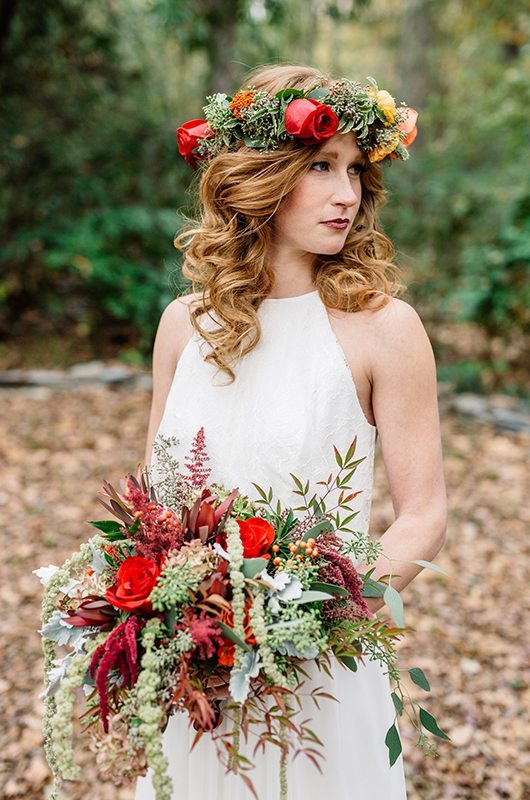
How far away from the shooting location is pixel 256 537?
1383 millimetres

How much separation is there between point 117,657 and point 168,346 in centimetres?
110

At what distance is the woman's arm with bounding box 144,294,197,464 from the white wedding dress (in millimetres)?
216

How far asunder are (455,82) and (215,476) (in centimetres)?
1362

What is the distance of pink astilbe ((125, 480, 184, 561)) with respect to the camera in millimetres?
1373

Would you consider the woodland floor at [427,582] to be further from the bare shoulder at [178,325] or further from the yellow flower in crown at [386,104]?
the yellow flower in crown at [386,104]

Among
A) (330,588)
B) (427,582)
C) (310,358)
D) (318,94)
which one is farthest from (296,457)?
(427,582)

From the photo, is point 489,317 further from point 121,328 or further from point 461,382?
point 121,328

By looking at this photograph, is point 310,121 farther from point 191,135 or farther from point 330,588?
point 330,588

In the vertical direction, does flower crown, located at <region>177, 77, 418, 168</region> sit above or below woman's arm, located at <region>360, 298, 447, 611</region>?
above

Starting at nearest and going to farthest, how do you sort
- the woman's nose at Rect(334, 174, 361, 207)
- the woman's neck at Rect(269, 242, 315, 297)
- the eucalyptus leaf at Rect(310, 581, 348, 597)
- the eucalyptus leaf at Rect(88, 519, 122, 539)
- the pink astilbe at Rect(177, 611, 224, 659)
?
the pink astilbe at Rect(177, 611, 224, 659) < the eucalyptus leaf at Rect(310, 581, 348, 597) < the eucalyptus leaf at Rect(88, 519, 122, 539) < the woman's nose at Rect(334, 174, 361, 207) < the woman's neck at Rect(269, 242, 315, 297)

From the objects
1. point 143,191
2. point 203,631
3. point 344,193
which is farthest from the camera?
point 143,191

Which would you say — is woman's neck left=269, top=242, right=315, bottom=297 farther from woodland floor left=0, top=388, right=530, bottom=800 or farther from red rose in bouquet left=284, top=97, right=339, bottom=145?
woodland floor left=0, top=388, right=530, bottom=800

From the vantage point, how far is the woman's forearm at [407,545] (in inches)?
68.6

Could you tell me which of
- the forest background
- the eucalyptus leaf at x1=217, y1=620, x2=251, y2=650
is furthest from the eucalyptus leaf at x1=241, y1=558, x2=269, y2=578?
the forest background
